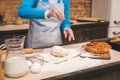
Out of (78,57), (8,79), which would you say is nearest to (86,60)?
(78,57)

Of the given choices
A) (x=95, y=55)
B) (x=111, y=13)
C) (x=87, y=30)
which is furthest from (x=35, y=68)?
(x=111, y=13)

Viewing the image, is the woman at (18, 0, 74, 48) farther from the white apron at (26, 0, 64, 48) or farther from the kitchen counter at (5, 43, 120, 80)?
the kitchen counter at (5, 43, 120, 80)

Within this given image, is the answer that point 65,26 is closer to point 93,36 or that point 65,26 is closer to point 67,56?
point 67,56

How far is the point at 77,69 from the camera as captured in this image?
3.99 ft

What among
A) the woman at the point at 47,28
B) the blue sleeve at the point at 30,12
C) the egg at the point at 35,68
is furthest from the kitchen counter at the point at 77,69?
the woman at the point at 47,28

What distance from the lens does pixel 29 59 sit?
130 cm

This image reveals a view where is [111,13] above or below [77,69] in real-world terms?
above

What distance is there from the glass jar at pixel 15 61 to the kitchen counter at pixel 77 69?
41 millimetres

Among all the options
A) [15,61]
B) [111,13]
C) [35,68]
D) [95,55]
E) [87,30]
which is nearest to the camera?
[15,61]

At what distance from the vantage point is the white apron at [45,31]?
6.20 feet

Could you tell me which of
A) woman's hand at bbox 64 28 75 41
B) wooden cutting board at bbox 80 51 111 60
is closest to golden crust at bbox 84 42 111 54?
wooden cutting board at bbox 80 51 111 60

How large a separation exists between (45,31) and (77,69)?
789 millimetres

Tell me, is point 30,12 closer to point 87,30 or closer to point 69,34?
point 69,34

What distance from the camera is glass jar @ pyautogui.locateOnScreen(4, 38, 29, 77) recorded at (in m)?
1.05
